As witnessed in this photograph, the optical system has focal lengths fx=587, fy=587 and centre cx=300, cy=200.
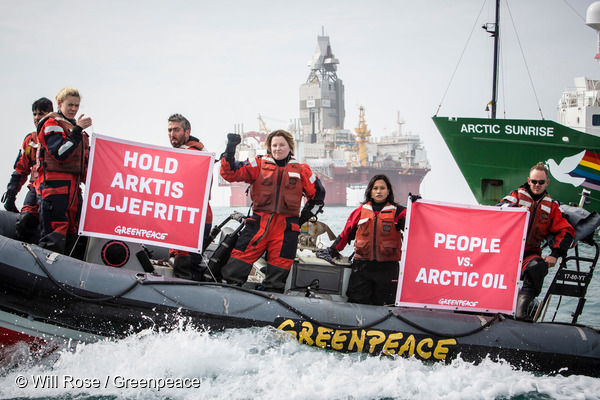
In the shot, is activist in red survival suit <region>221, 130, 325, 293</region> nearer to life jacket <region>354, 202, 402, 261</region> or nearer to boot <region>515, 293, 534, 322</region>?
life jacket <region>354, 202, 402, 261</region>

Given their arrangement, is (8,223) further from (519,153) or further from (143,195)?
(519,153)

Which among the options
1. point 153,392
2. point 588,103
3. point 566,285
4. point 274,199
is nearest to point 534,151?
point 588,103

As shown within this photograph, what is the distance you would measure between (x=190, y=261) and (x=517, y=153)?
48.5 feet

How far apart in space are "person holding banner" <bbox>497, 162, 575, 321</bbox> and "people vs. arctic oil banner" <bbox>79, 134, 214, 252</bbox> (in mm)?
2470

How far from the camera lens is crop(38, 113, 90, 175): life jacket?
14.4 ft

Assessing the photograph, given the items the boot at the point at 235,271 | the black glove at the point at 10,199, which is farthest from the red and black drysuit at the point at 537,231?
the black glove at the point at 10,199

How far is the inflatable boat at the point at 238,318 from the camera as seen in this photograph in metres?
3.94

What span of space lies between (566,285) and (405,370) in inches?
68.5

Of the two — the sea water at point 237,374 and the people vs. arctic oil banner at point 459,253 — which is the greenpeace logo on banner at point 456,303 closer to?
the people vs. arctic oil banner at point 459,253

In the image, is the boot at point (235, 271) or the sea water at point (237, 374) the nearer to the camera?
the sea water at point (237, 374)

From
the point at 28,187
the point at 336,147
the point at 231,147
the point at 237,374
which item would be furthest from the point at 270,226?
the point at 336,147

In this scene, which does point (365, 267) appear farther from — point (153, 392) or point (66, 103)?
point (66, 103)

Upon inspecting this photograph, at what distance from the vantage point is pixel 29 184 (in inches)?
199

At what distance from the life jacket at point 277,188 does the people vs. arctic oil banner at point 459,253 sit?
3.00 feet
